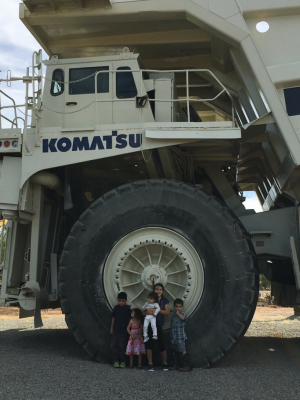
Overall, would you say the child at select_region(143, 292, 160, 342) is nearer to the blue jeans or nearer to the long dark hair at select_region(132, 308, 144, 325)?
the long dark hair at select_region(132, 308, 144, 325)

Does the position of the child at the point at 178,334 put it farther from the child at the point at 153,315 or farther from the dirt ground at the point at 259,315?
the dirt ground at the point at 259,315

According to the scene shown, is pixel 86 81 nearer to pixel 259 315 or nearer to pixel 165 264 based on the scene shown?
pixel 165 264

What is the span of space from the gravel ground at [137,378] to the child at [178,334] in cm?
23

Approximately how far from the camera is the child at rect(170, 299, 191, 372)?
206 inches

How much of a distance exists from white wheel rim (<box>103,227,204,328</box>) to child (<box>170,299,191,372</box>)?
228 mm

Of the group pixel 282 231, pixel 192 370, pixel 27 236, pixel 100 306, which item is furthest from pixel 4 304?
pixel 282 231

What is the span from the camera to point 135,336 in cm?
548

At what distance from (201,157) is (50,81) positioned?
2.71 metres

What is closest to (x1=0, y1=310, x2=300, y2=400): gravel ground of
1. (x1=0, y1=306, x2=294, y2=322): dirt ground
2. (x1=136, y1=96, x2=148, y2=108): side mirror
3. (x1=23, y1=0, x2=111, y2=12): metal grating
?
(x1=136, y1=96, x2=148, y2=108): side mirror

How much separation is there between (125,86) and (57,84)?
1.09 meters

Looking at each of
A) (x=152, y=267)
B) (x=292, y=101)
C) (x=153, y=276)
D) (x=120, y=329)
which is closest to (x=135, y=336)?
(x=120, y=329)

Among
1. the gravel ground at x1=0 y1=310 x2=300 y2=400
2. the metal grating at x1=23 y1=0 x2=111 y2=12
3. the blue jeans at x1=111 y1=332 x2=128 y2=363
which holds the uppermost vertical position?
the metal grating at x1=23 y1=0 x2=111 y2=12

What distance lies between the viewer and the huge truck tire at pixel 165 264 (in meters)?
5.39

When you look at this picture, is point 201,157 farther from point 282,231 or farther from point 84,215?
point 84,215
